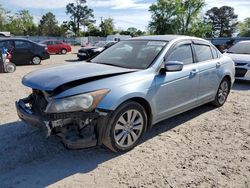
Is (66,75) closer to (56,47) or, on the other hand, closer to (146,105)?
(146,105)

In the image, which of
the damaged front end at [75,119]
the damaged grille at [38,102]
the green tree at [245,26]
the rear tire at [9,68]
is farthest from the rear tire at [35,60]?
the green tree at [245,26]

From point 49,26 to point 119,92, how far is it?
271 feet

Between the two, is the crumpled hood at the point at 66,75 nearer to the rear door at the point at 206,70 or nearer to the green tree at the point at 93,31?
the rear door at the point at 206,70

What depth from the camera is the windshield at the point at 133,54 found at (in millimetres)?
4250

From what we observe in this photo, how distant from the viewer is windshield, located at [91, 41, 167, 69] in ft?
13.9

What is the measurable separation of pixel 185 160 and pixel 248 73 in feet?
20.9

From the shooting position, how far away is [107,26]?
2975 inches

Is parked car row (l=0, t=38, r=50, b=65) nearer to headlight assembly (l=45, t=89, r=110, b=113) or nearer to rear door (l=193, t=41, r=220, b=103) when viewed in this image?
rear door (l=193, t=41, r=220, b=103)

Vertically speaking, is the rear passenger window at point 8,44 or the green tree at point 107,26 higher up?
the green tree at point 107,26

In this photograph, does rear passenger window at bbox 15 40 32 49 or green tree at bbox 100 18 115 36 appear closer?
rear passenger window at bbox 15 40 32 49

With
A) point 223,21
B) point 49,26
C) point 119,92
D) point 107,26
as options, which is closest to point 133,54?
point 119,92

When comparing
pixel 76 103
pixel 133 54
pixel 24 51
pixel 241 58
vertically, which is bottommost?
pixel 76 103

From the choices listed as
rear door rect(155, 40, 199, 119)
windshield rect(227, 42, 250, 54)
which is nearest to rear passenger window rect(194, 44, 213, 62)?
rear door rect(155, 40, 199, 119)

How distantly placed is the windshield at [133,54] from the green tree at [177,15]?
5542cm
